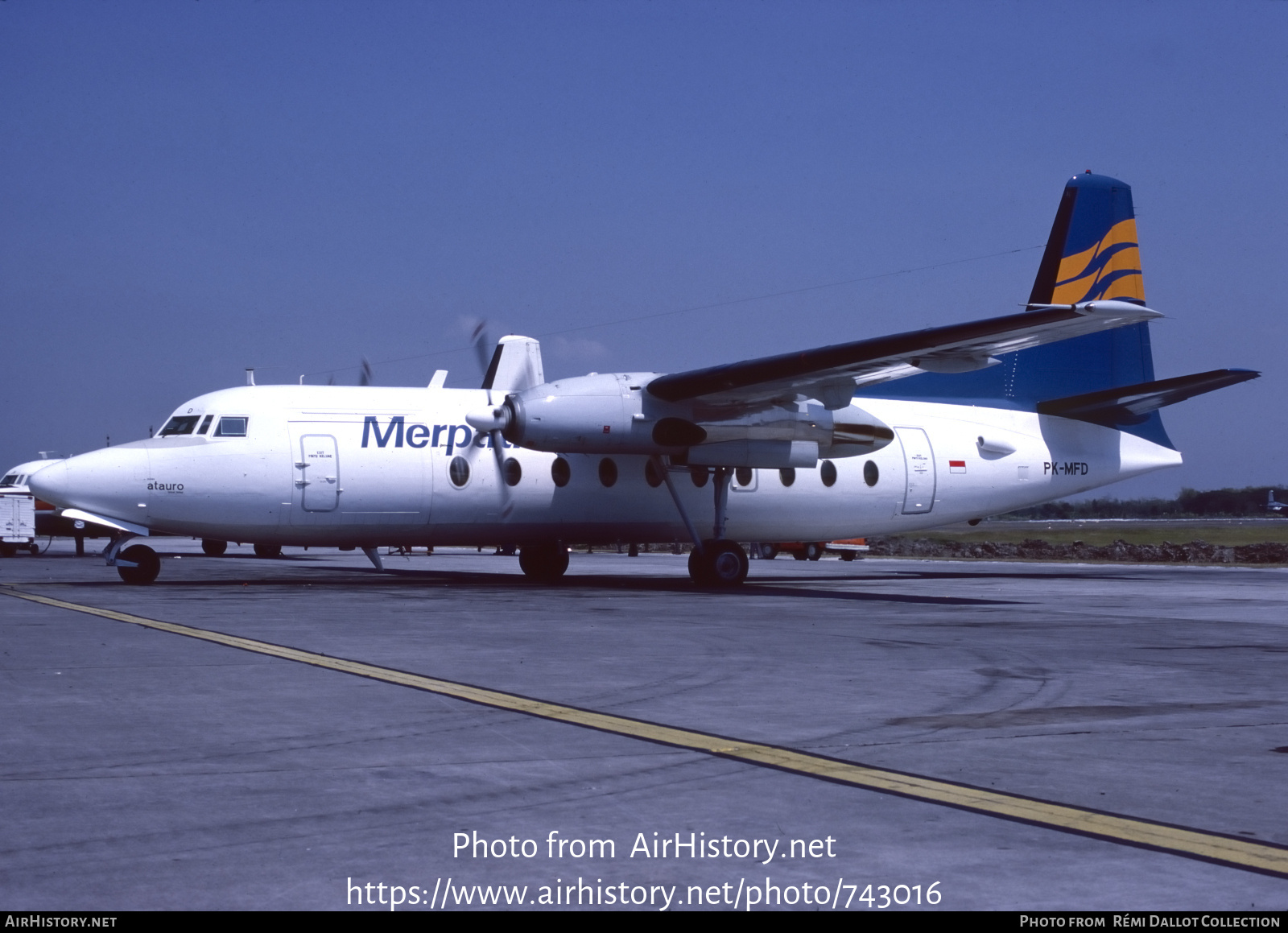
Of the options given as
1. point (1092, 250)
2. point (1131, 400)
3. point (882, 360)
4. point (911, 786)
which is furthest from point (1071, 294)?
point (911, 786)

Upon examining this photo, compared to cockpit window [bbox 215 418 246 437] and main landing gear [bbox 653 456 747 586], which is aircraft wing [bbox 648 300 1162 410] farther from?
cockpit window [bbox 215 418 246 437]

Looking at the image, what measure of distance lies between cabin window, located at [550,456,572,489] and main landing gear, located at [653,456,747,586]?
150 cm

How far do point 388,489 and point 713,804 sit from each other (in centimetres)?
1547

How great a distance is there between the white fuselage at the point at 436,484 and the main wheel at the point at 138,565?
0.72 meters

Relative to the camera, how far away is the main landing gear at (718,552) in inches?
827

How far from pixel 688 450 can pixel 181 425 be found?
26.5 feet

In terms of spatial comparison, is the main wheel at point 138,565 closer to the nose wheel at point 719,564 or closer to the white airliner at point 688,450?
the white airliner at point 688,450

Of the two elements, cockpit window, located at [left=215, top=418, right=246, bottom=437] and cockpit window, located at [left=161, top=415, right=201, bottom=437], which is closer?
cockpit window, located at [left=215, top=418, right=246, bottom=437]

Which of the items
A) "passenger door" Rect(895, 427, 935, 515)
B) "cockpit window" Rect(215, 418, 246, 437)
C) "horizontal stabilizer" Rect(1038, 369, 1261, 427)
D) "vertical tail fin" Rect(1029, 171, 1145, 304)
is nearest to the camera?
"cockpit window" Rect(215, 418, 246, 437)

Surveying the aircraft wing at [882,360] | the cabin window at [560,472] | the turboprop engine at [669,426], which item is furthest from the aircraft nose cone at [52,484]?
the aircraft wing at [882,360]

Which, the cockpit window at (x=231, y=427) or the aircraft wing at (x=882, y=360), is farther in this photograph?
the cockpit window at (x=231, y=427)

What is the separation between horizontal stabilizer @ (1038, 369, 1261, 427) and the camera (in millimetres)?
22703

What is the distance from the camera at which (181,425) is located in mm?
19812

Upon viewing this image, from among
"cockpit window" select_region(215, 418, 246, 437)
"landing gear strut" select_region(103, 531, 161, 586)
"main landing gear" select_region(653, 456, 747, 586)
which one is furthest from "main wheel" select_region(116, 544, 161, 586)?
"main landing gear" select_region(653, 456, 747, 586)
